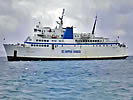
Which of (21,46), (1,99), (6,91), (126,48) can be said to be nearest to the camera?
(1,99)

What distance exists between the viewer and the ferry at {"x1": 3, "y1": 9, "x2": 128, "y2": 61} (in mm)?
39562

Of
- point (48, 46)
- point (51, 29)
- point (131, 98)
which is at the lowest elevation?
point (131, 98)

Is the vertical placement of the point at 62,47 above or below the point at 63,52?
above

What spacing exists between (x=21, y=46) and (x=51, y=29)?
821cm

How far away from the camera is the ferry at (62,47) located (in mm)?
39562

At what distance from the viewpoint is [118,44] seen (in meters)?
44.2

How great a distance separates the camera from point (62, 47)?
4072 centimetres

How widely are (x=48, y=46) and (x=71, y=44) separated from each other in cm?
482

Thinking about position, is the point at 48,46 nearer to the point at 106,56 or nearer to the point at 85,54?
the point at 85,54

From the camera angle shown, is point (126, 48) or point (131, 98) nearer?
point (131, 98)

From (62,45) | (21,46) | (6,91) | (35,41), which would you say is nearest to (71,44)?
(62,45)

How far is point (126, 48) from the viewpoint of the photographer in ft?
151

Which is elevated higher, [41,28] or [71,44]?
[41,28]

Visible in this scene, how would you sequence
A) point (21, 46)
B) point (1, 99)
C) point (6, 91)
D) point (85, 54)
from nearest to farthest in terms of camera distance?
point (1, 99), point (6, 91), point (21, 46), point (85, 54)
